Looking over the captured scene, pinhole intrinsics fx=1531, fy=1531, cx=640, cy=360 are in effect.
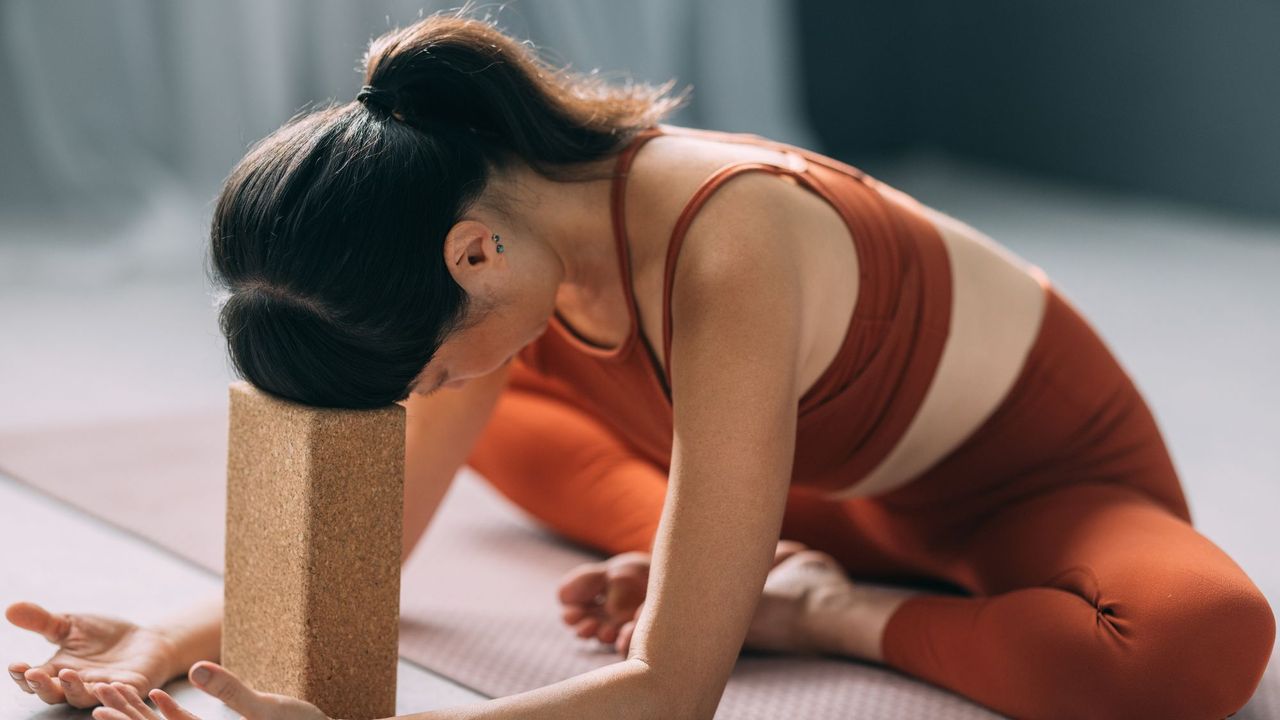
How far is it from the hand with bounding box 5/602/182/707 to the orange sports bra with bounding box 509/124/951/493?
46cm

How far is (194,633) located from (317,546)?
0.28 meters

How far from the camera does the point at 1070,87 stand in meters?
4.06

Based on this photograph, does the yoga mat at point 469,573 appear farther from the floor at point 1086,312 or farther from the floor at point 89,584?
the floor at point 1086,312

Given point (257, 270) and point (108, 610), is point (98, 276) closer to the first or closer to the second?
point (108, 610)

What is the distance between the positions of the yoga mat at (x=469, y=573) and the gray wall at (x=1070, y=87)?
8.31 feet

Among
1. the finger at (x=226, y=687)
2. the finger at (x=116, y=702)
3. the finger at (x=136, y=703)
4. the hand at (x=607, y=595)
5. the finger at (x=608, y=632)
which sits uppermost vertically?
the finger at (x=226, y=687)

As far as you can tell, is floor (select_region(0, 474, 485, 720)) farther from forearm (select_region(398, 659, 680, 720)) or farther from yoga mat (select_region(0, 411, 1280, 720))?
forearm (select_region(398, 659, 680, 720))

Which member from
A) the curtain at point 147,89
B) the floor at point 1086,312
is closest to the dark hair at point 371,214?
the floor at point 1086,312

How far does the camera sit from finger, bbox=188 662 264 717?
0.96 meters

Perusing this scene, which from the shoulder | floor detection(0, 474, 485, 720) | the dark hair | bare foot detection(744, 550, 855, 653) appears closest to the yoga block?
the dark hair

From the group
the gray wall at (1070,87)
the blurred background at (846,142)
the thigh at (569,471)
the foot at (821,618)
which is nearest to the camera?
the foot at (821,618)

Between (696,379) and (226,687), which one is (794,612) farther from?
(226,687)

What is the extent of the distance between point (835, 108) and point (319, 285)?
11.1 feet

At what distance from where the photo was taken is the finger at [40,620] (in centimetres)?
120
